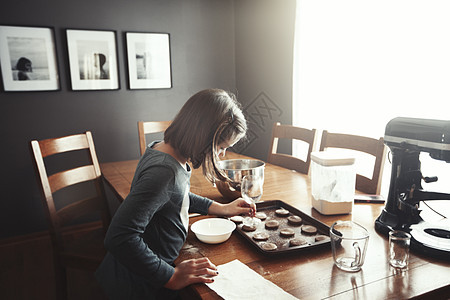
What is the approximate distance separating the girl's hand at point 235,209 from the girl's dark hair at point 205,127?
218 millimetres

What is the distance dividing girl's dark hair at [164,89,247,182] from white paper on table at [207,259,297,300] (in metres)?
0.38

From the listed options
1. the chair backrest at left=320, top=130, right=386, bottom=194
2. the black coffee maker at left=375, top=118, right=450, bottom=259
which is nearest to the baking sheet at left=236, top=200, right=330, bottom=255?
the black coffee maker at left=375, top=118, right=450, bottom=259

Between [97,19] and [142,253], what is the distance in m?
2.54

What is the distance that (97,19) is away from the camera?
286 cm

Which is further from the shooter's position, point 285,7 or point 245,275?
point 285,7

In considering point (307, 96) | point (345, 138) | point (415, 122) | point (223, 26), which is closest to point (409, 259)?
point (415, 122)

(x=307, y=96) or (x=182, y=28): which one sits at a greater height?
(x=182, y=28)

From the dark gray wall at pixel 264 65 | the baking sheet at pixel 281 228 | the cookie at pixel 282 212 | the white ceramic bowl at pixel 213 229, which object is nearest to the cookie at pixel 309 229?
the baking sheet at pixel 281 228

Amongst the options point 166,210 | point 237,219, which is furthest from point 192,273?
point 237,219

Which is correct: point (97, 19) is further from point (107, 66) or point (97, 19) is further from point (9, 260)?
point (9, 260)

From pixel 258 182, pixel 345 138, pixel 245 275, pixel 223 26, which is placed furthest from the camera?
pixel 223 26

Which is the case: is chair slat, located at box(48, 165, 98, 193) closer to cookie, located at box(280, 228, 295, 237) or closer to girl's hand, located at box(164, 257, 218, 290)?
girl's hand, located at box(164, 257, 218, 290)

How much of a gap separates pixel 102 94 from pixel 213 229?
2221 mm

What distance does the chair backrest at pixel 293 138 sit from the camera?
209cm
